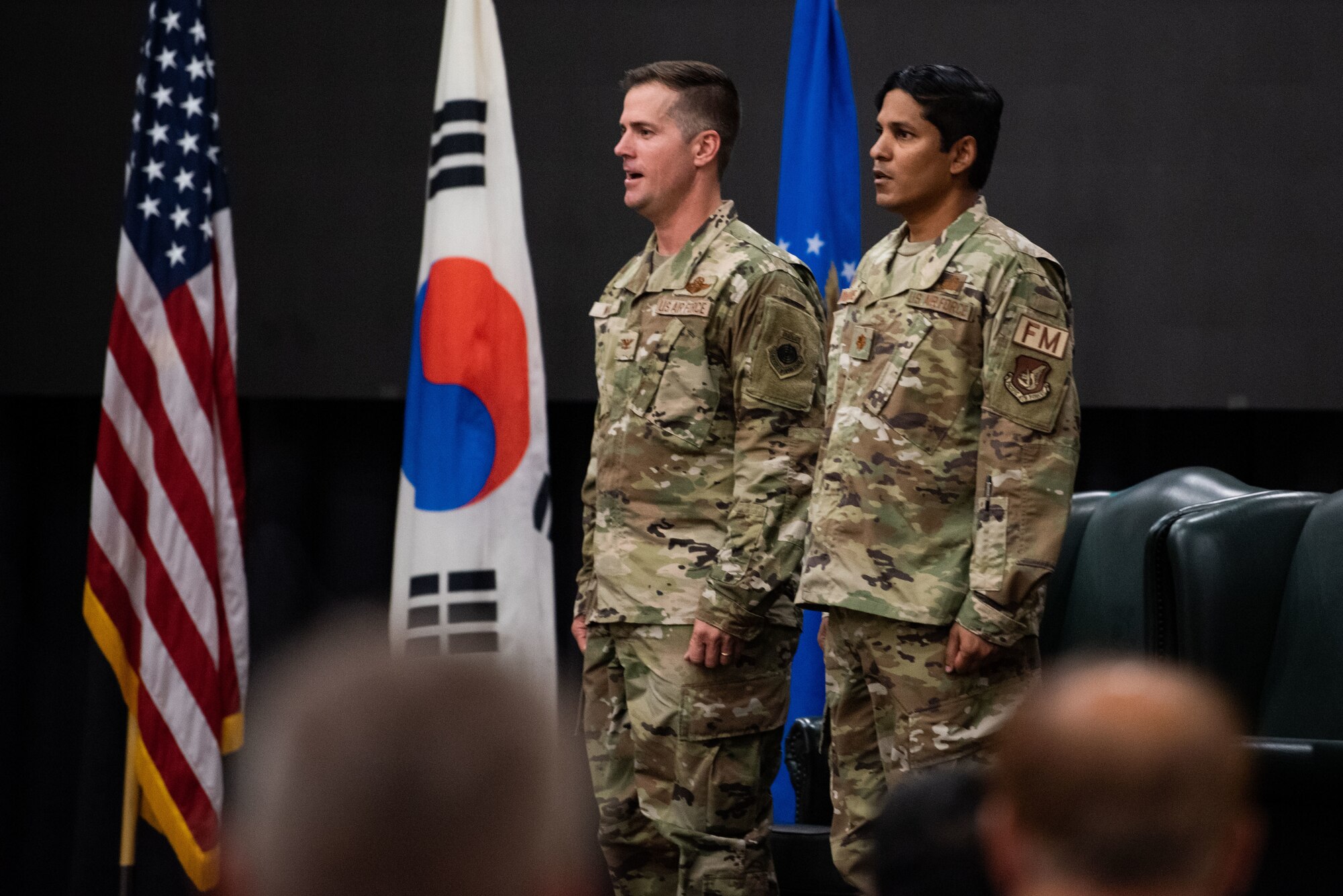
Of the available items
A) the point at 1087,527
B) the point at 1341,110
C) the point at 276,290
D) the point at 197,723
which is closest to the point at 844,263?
the point at 1087,527

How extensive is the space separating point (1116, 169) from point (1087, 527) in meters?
1.15

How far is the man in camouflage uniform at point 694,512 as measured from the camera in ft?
6.89

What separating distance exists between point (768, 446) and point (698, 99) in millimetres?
599

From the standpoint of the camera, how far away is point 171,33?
3.17 m

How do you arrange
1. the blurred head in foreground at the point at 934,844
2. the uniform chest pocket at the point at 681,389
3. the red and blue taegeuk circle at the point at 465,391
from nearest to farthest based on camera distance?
the blurred head in foreground at the point at 934,844, the uniform chest pocket at the point at 681,389, the red and blue taegeuk circle at the point at 465,391

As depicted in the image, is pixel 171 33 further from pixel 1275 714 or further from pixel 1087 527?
pixel 1275 714

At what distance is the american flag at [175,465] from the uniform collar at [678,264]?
46.8 inches

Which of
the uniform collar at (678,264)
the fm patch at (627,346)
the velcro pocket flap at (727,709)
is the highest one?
the uniform collar at (678,264)

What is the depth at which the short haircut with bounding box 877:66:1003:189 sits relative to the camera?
2.06 meters

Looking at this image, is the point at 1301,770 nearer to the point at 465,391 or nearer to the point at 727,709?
the point at 727,709

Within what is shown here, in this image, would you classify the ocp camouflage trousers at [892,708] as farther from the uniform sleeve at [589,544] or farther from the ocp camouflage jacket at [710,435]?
the uniform sleeve at [589,544]

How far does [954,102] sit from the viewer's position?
2057 mm

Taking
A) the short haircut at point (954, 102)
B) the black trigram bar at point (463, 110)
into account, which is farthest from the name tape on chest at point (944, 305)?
the black trigram bar at point (463, 110)

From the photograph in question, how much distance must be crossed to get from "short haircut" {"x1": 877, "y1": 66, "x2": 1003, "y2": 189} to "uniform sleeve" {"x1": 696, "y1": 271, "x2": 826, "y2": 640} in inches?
12.7
